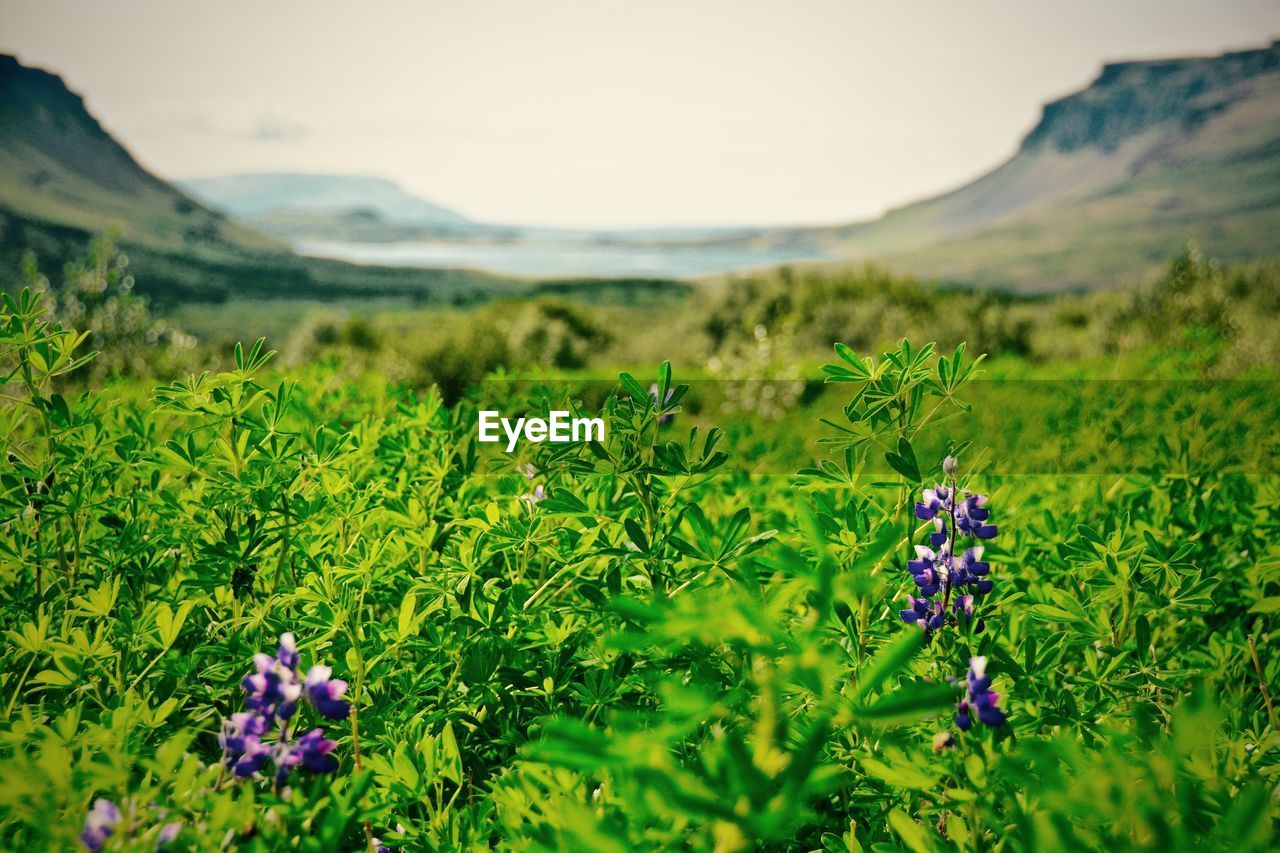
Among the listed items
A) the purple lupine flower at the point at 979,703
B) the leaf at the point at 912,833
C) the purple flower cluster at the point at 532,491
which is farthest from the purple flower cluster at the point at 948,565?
the purple flower cluster at the point at 532,491

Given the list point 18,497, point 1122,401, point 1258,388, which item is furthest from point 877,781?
point 1258,388

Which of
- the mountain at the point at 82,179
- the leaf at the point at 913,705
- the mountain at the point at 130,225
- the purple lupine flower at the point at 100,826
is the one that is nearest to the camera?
the leaf at the point at 913,705

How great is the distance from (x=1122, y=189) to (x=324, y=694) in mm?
113909

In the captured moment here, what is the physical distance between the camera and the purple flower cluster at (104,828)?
784 millimetres

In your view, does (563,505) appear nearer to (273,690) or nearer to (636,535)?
(636,535)

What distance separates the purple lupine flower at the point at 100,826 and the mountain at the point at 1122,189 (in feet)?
220

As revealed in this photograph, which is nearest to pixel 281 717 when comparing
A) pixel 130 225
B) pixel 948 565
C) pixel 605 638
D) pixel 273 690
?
pixel 273 690

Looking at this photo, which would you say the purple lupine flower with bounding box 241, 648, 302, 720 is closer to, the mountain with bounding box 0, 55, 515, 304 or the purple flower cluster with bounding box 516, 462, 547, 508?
the purple flower cluster with bounding box 516, 462, 547, 508

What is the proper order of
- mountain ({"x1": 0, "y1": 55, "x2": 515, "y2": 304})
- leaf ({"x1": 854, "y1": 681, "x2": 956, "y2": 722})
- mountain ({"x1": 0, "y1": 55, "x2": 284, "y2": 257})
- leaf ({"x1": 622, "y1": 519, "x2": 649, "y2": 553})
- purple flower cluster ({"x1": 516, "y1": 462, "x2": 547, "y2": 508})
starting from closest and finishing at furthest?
leaf ({"x1": 854, "y1": 681, "x2": 956, "y2": 722}) → leaf ({"x1": 622, "y1": 519, "x2": 649, "y2": 553}) → purple flower cluster ({"x1": 516, "y1": 462, "x2": 547, "y2": 508}) → mountain ({"x1": 0, "y1": 55, "x2": 515, "y2": 304}) → mountain ({"x1": 0, "y1": 55, "x2": 284, "y2": 257})

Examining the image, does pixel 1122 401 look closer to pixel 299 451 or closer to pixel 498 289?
pixel 299 451

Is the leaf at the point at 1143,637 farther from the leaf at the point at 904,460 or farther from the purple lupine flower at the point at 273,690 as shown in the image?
the purple lupine flower at the point at 273,690

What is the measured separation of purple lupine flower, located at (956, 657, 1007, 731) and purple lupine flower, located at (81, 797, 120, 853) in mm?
1017

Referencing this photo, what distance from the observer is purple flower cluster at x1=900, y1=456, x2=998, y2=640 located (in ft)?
4.16

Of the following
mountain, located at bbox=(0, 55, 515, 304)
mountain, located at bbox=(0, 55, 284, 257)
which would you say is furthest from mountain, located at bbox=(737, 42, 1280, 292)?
mountain, located at bbox=(0, 55, 284, 257)
